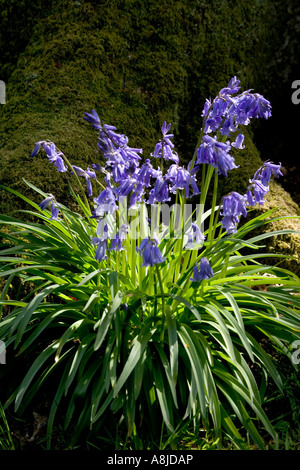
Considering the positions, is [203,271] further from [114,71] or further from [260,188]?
[114,71]

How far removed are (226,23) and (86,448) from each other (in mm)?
3883

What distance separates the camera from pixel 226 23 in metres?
4.56

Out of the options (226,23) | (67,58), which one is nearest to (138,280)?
(67,58)

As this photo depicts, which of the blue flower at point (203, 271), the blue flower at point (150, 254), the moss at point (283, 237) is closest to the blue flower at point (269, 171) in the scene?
the blue flower at point (203, 271)

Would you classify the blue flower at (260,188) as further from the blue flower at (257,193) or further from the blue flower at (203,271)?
the blue flower at (203,271)

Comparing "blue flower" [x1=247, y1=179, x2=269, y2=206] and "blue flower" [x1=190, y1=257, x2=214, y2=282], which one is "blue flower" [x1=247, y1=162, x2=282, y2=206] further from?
"blue flower" [x1=190, y1=257, x2=214, y2=282]

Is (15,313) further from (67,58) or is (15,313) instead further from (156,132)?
(67,58)

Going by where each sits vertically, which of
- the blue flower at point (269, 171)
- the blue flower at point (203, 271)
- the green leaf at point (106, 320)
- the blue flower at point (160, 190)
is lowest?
the green leaf at point (106, 320)

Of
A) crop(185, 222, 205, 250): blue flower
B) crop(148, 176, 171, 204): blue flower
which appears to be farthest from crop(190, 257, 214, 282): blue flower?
crop(148, 176, 171, 204): blue flower

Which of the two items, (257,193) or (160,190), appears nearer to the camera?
(160,190)

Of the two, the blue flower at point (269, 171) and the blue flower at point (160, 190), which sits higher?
the blue flower at point (269, 171)

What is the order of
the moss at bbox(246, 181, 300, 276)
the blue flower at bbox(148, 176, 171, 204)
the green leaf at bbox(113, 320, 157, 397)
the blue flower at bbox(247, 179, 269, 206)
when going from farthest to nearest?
1. the moss at bbox(246, 181, 300, 276)
2. the blue flower at bbox(247, 179, 269, 206)
3. the blue flower at bbox(148, 176, 171, 204)
4. the green leaf at bbox(113, 320, 157, 397)

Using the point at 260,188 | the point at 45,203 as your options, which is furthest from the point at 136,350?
Result: the point at 260,188

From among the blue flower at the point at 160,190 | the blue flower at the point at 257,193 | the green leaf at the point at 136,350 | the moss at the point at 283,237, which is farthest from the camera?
the moss at the point at 283,237
